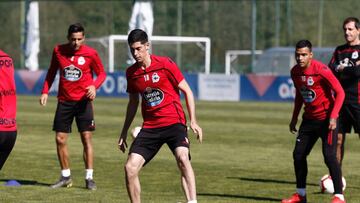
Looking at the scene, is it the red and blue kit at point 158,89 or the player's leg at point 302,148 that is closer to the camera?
the red and blue kit at point 158,89

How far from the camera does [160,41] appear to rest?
2192 inches

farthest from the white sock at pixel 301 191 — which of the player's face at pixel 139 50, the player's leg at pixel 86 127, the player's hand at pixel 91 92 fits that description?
the player's hand at pixel 91 92

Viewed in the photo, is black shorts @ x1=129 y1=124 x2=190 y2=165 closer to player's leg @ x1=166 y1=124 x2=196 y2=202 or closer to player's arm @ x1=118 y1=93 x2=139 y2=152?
player's leg @ x1=166 y1=124 x2=196 y2=202

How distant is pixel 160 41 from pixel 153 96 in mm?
45528

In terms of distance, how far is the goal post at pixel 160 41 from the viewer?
5112 cm

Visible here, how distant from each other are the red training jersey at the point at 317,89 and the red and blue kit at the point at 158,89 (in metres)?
2.01

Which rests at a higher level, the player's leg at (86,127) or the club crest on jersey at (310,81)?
the club crest on jersey at (310,81)

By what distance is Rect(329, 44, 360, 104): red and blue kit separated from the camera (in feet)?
43.1

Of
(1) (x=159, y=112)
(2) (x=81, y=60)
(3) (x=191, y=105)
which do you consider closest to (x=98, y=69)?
(2) (x=81, y=60)

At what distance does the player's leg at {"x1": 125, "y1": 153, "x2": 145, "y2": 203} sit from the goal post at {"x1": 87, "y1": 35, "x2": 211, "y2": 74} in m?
39.4

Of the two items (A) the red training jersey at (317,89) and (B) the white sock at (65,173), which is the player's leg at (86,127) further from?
(A) the red training jersey at (317,89)

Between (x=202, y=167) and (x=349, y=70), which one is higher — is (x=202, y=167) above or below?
below

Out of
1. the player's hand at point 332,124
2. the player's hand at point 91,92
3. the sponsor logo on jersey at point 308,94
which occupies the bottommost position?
the player's hand at point 332,124

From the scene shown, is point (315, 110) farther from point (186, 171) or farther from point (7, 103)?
point (7, 103)
